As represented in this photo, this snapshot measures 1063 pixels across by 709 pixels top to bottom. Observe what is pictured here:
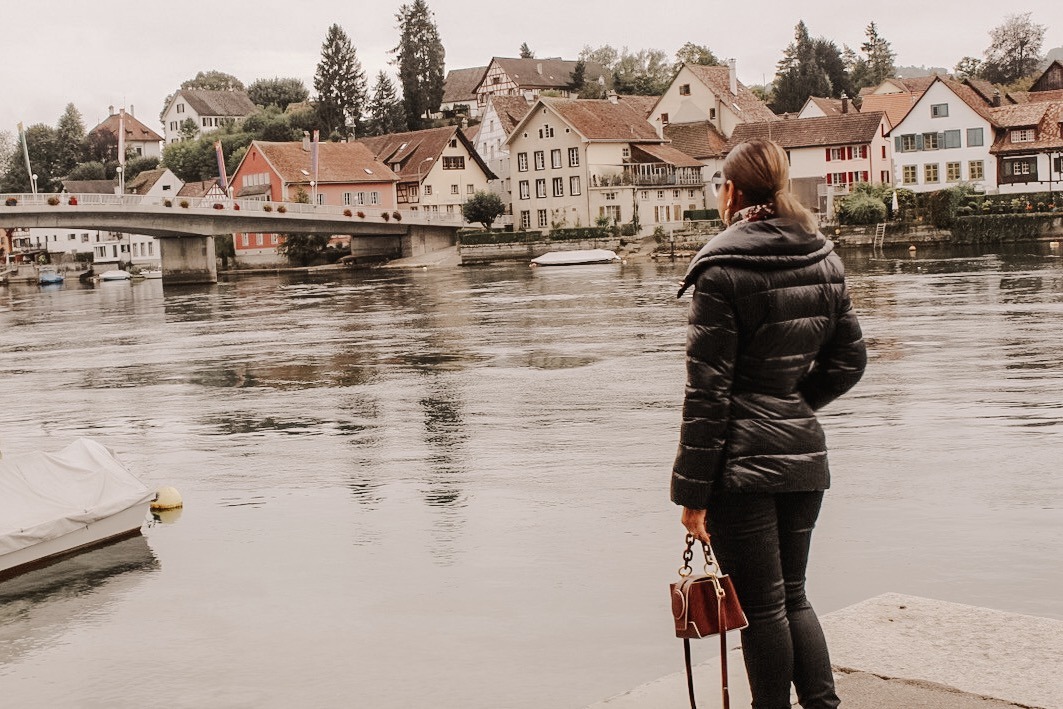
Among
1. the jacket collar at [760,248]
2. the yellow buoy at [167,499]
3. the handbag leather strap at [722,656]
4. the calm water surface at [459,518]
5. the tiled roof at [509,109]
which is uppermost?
the tiled roof at [509,109]

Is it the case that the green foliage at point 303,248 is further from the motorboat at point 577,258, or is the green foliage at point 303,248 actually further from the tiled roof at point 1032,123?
the tiled roof at point 1032,123

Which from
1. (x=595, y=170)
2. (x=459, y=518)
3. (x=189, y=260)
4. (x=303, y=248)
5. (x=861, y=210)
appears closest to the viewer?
(x=459, y=518)

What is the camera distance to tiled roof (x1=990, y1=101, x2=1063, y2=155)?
8194 cm

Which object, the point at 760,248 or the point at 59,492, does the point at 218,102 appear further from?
the point at 760,248

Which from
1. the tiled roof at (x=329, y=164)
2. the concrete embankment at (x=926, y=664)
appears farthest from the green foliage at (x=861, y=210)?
the concrete embankment at (x=926, y=664)

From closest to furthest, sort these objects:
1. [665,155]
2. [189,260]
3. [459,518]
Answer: [459,518] < [189,260] < [665,155]

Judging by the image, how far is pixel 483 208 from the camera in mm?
96812

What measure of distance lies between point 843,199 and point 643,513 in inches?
2927

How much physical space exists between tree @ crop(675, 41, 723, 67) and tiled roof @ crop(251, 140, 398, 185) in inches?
1893

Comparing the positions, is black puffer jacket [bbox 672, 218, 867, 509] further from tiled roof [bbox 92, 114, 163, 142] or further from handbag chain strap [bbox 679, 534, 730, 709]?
tiled roof [bbox 92, 114, 163, 142]

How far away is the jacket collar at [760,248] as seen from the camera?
14.6 feet

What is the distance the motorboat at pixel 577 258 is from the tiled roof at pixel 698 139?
1975 cm

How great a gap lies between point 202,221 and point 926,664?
263ft

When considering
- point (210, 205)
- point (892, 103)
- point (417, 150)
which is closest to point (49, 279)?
point (417, 150)
